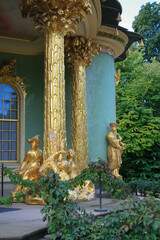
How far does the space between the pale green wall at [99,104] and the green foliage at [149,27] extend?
1667 centimetres

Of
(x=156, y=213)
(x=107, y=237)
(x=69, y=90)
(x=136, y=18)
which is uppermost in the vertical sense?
(x=136, y=18)

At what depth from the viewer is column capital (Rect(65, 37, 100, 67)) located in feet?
40.6

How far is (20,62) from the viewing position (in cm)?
1395

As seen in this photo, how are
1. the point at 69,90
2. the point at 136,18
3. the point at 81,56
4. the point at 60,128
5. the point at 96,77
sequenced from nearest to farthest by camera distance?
the point at 60,128 → the point at 81,56 → the point at 69,90 → the point at 96,77 → the point at 136,18

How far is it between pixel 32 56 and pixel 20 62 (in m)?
0.56

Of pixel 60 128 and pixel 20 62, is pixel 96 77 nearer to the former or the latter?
pixel 20 62

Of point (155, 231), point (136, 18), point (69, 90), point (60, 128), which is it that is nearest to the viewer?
point (155, 231)

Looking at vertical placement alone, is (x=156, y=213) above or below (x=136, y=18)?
below

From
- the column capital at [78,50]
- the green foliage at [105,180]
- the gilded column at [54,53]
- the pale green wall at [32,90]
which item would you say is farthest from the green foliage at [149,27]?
the green foliage at [105,180]

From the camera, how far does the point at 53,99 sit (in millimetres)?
9242

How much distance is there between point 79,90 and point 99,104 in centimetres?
202

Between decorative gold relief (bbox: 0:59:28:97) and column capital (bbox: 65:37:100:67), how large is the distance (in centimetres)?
230

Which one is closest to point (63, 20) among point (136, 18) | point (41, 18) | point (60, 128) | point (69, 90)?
point (41, 18)

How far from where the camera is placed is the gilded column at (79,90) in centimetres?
1243
